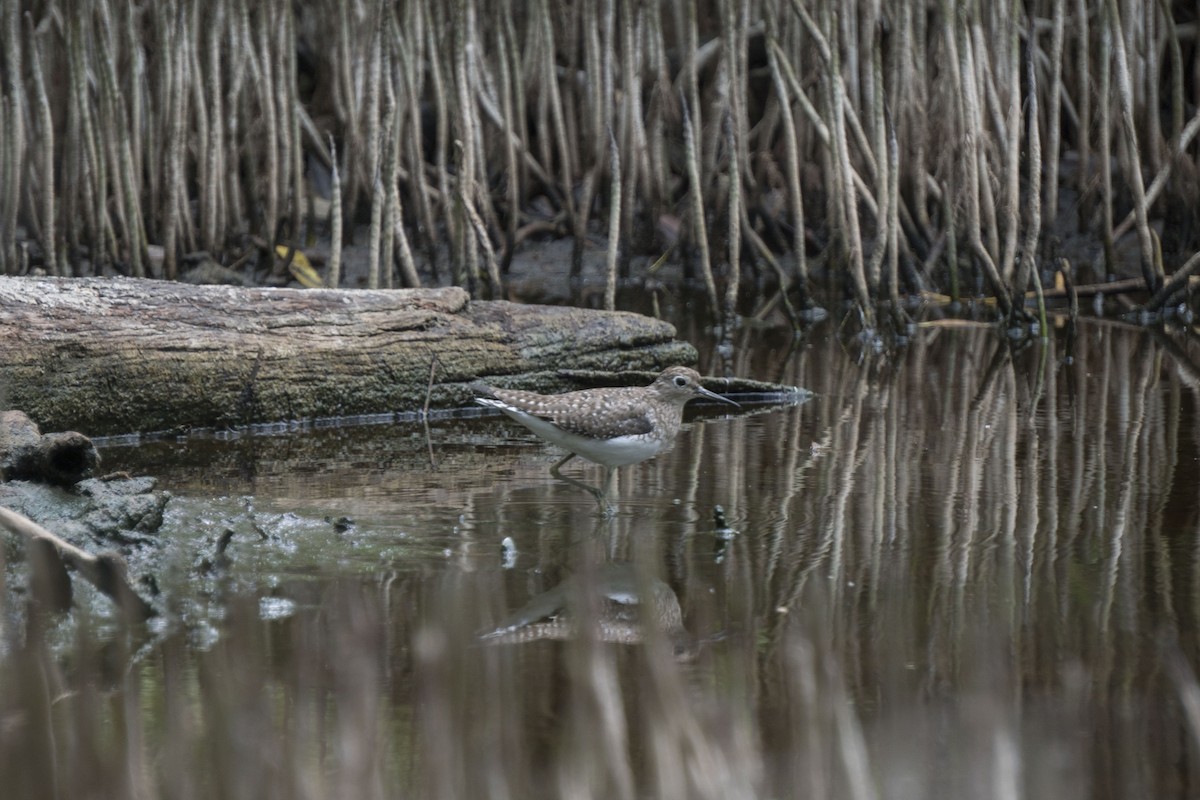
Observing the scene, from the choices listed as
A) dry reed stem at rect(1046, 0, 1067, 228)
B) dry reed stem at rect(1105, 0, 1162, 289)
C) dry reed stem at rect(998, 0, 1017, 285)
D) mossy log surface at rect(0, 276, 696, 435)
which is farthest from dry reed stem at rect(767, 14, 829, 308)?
mossy log surface at rect(0, 276, 696, 435)

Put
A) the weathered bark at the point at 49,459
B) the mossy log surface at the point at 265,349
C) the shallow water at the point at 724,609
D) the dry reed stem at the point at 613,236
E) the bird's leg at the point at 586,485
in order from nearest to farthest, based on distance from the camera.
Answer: the shallow water at the point at 724,609 < the weathered bark at the point at 49,459 < the bird's leg at the point at 586,485 < the mossy log surface at the point at 265,349 < the dry reed stem at the point at 613,236

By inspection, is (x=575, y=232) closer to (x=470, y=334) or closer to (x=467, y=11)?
(x=467, y=11)

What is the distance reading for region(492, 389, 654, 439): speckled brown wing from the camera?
5.98 m

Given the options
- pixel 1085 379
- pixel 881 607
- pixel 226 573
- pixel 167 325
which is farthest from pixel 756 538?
pixel 1085 379

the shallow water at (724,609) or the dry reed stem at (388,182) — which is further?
the dry reed stem at (388,182)

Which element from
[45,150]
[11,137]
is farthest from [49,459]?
[11,137]

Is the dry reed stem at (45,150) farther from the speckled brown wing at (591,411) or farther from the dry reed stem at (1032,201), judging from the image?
the dry reed stem at (1032,201)

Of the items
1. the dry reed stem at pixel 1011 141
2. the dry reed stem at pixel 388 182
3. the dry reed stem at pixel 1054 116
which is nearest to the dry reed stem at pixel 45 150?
the dry reed stem at pixel 388 182

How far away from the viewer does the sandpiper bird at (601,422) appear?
598 centimetres

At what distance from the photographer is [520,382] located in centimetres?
788

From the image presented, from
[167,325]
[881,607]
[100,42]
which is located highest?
[100,42]

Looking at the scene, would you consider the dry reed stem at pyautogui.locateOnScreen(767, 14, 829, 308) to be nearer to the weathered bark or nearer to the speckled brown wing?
the speckled brown wing

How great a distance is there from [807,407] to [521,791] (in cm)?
541

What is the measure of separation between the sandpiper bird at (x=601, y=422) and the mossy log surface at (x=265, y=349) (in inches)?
61.3
